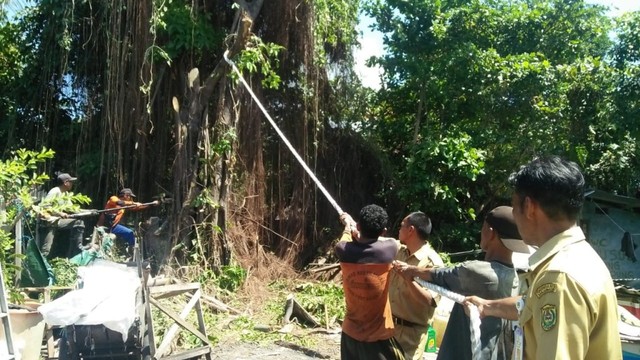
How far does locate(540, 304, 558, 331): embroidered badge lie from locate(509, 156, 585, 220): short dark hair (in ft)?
1.07

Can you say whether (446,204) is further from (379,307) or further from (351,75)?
(379,307)

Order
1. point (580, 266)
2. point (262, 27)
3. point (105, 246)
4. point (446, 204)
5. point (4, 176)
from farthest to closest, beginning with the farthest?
point (446, 204), point (262, 27), point (105, 246), point (4, 176), point (580, 266)

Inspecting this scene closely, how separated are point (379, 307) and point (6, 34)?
31.9ft

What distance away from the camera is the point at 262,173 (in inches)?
400

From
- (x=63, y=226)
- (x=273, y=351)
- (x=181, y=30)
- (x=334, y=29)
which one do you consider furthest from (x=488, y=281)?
(x=334, y=29)

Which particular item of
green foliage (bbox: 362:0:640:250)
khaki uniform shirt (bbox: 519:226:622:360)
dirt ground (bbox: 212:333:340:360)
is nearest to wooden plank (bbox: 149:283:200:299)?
dirt ground (bbox: 212:333:340:360)

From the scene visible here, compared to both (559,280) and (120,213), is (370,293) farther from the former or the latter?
(120,213)

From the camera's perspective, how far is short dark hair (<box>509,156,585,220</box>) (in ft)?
5.95

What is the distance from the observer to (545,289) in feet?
5.41

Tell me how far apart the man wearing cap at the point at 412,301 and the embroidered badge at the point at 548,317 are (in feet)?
6.44

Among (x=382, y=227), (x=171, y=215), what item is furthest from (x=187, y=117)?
(x=382, y=227)

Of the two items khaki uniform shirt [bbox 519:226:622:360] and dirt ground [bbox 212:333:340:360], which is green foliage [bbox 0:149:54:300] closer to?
dirt ground [bbox 212:333:340:360]

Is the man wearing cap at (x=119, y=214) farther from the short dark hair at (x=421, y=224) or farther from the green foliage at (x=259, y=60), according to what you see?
the short dark hair at (x=421, y=224)

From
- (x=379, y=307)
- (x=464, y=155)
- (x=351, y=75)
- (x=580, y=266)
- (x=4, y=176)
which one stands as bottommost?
(x=379, y=307)
